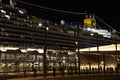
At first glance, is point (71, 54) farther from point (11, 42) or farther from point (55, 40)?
point (11, 42)

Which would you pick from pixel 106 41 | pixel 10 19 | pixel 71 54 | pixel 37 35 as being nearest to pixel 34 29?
pixel 37 35

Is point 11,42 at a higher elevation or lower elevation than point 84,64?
higher

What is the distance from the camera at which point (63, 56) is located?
93.8 m

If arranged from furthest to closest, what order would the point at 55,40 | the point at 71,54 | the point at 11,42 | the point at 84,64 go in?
1. the point at 55,40
2. the point at 71,54
3. the point at 11,42
4. the point at 84,64

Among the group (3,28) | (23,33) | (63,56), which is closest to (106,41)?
(63,56)

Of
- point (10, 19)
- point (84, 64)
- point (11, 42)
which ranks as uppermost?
point (10, 19)

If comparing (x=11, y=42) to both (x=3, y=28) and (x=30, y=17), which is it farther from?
(x=30, y=17)

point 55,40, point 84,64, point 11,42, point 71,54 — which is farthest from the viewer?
point 55,40

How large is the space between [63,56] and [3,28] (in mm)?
19484

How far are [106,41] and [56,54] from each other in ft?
87.2

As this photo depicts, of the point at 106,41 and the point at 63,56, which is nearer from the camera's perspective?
the point at 63,56

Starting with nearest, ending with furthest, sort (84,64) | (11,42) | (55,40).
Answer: (84,64)
(11,42)
(55,40)

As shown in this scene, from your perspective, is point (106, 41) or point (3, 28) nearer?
point (3, 28)

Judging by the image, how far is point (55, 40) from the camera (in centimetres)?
10506
